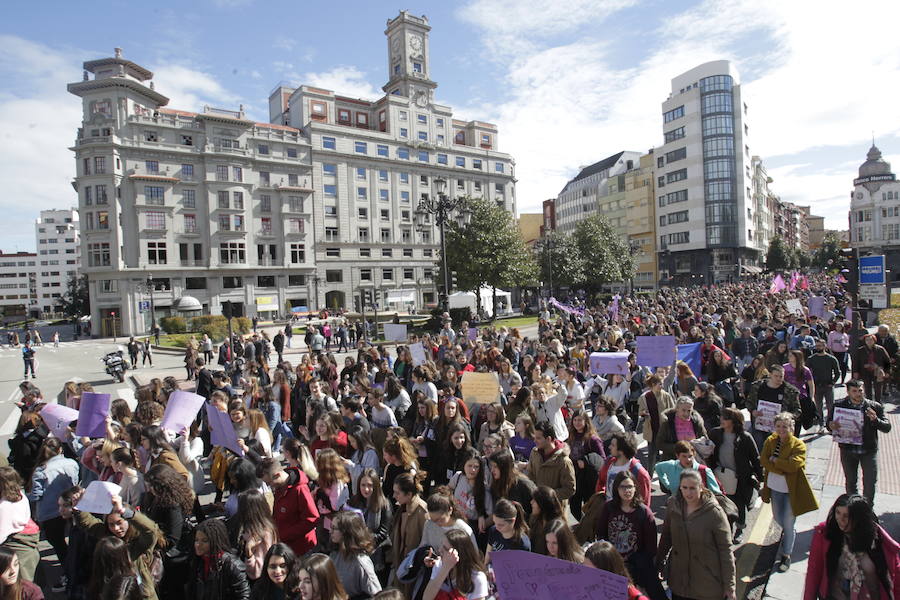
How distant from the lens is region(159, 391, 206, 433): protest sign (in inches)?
302

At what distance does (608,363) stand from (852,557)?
24.4 feet

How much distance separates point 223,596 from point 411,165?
231 feet

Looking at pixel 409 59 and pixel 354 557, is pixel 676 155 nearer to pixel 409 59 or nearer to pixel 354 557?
pixel 409 59

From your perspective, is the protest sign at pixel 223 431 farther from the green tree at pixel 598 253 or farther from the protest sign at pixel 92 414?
the green tree at pixel 598 253

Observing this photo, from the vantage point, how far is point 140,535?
4582 mm

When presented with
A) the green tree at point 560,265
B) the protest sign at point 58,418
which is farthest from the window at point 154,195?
the protest sign at point 58,418

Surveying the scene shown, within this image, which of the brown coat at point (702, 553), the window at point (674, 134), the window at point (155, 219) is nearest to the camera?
the brown coat at point (702, 553)

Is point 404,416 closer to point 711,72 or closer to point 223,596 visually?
point 223,596

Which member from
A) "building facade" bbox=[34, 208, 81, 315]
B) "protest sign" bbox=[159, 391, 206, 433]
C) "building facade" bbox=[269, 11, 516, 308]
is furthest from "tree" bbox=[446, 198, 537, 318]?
"building facade" bbox=[34, 208, 81, 315]

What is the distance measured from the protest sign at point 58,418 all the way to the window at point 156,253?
5406 cm

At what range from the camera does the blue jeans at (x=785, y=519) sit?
584cm

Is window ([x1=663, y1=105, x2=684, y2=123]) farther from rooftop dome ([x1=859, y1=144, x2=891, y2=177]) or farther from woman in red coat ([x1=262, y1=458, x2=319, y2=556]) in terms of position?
woman in red coat ([x1=262, y1=458, x2=319, y2=556])

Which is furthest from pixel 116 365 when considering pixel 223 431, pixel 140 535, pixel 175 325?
pixel 175 325

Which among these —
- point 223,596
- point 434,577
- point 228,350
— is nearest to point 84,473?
point 223,596
